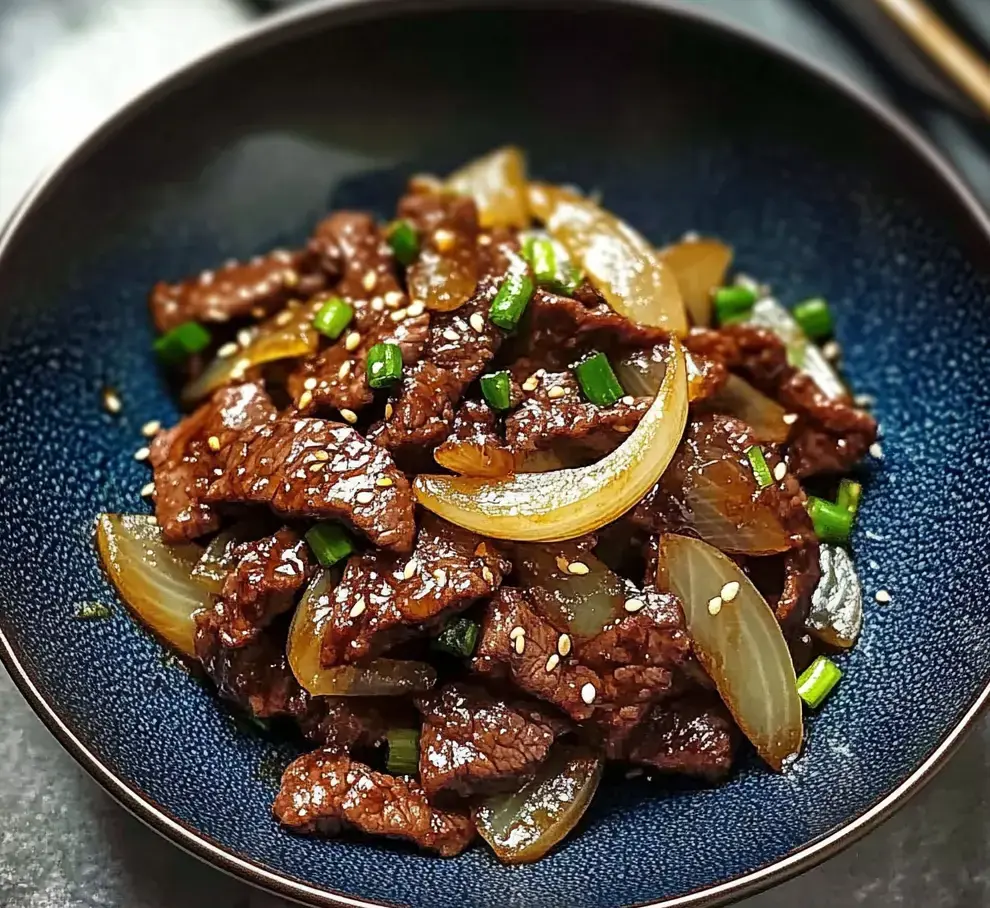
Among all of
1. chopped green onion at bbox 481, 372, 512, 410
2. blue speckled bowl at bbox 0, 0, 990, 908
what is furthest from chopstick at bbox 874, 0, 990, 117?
chopped green onion at bbox 481, 372, 512, 410

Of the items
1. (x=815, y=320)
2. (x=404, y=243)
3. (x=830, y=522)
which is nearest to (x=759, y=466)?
(x=830, y=522)

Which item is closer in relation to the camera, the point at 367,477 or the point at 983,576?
the point at 367,477

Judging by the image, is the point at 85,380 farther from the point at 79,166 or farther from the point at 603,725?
the point at 603,725

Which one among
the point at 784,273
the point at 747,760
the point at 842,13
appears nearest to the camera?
the point at 747,760

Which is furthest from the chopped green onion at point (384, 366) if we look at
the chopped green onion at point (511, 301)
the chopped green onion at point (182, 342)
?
the chopped green onion at point (182, 342)

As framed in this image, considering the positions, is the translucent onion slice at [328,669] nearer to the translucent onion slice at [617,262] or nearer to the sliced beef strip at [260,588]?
the sliced beef strip at [260,588]

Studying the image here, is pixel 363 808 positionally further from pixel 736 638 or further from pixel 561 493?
pixel 736 638

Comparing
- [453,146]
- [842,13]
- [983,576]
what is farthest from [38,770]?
[842,13]
